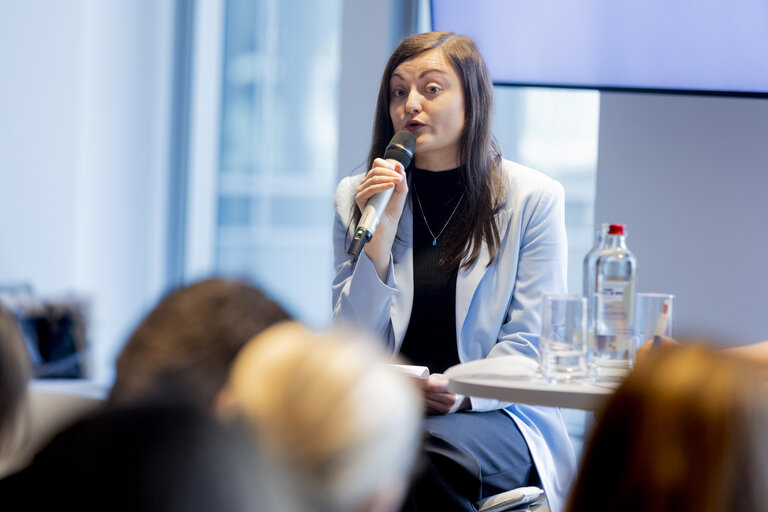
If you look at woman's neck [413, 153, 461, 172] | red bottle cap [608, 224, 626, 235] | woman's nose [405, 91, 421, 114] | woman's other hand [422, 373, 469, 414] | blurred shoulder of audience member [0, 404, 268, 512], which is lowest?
woman's other hand [422, 373, 469, 414]

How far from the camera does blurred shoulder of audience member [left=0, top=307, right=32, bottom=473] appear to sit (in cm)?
77

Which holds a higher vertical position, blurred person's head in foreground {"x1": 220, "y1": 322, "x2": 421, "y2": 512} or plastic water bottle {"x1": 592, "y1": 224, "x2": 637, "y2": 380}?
blurred person's head in foreground {"x1": 220, "y1": 322, "x2": 421, "y2": 512}

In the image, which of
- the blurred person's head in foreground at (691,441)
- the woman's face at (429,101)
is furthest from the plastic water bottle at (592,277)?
the blurred person's head in foreground at (691,441)

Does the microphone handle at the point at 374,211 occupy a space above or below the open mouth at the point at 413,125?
below

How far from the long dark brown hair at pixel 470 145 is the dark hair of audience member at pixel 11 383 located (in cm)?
138

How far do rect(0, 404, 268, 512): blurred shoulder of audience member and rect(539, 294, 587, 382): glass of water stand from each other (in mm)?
917

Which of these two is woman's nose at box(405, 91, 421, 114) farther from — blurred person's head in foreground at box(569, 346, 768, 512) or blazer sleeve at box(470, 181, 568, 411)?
blurred person's head in foreground at box(569, 346, 768, 512)

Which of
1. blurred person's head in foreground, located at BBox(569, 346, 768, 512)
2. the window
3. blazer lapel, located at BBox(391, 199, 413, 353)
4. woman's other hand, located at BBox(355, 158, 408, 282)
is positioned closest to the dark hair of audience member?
blurred person's head in foreground, located at BBox(569, 346, 768, 512)

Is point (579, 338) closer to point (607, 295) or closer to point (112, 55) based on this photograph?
point (607, 295)

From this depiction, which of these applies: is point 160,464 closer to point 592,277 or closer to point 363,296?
point 592,277

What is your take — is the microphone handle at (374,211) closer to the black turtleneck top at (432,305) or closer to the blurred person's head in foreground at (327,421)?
the black turtleneck top at (432,305)

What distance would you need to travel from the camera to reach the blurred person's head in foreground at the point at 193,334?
778 mm

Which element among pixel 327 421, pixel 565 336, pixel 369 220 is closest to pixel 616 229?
pixel 565 336

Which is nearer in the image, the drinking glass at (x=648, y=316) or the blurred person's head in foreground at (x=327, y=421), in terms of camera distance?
the blurred person's head in foreground at (x=327, y=421)
